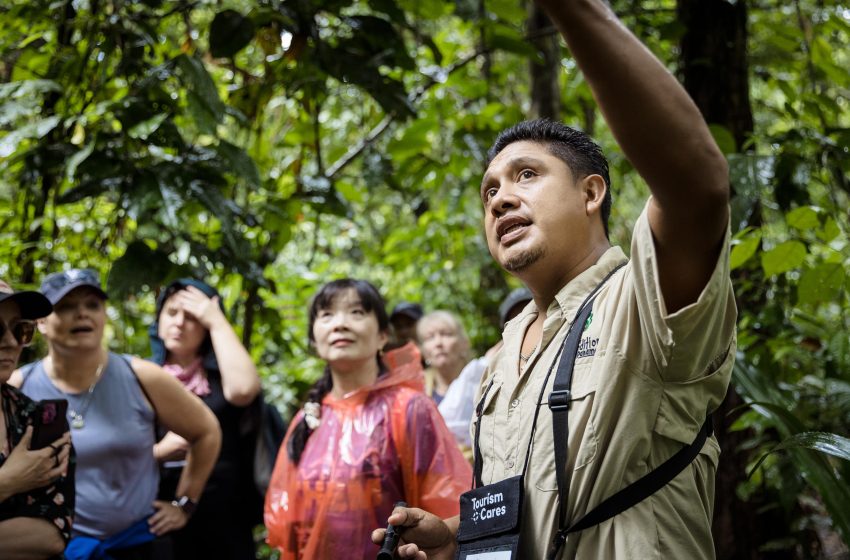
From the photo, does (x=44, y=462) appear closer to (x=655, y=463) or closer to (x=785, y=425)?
(x=655, y=463)

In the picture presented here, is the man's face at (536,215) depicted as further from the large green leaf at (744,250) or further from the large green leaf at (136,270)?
the large green leaf at (136,270)

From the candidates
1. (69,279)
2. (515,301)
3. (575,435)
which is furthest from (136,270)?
(575,435)

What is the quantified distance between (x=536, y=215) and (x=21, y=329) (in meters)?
1.79

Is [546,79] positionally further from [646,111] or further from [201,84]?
[646,111]

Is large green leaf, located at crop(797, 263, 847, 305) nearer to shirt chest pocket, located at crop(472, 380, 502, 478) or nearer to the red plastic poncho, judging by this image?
the red plastic poncho

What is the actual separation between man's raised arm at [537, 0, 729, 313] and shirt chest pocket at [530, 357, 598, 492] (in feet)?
1.40

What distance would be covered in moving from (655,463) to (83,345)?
2.44 meters

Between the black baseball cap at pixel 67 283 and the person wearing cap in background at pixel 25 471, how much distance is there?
0.53 metres

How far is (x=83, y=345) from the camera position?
3.08 meters

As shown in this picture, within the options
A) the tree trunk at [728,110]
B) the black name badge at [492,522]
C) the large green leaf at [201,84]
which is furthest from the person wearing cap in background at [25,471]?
the tree trunk at [728,110]

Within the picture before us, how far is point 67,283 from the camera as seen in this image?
3100mm

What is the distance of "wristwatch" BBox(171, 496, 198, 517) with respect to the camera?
3.32 meters

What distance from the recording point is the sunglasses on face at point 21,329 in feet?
7.97

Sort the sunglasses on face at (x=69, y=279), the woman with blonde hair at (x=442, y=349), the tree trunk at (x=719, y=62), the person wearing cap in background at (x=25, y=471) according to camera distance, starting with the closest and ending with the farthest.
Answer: the person wearing cap in background at (x=25, y=471) < the sunglasses on face at (x=69, y=279) < the tree trunk at (x=719, y=62) < the woman with blonde hair at (x=442, y=349)
